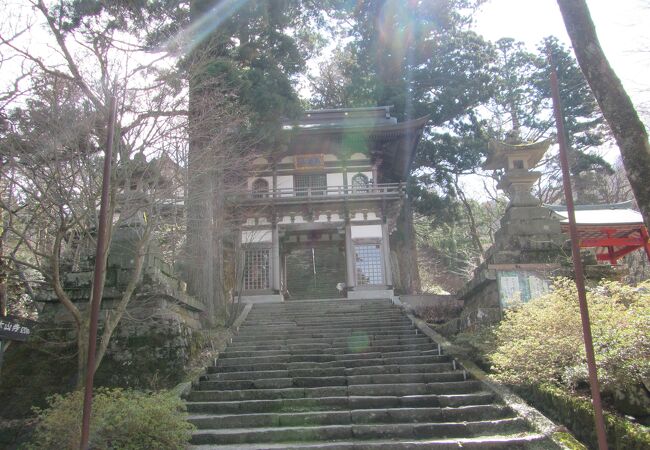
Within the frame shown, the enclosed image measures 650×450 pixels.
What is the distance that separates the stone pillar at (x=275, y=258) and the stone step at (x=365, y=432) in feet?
41.4

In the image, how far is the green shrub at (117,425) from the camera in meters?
5.43

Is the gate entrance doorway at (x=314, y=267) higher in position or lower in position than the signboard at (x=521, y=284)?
higher

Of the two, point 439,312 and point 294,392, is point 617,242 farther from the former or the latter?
point 294,392

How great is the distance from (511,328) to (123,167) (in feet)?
21.6

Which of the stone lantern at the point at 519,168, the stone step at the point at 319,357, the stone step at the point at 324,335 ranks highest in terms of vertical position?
the stone lantern at the point at 519,168

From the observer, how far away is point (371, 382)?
8773 mm

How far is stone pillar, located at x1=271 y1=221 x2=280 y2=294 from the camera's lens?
63.5ft

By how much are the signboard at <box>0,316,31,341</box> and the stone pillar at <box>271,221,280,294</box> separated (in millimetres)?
13657

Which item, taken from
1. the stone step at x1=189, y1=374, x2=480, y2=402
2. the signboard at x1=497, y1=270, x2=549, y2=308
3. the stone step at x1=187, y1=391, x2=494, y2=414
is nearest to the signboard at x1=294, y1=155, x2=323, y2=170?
the signboard at x1=497, y1=270, x2=549, y2=308

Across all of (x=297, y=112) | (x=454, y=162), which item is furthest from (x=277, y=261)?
(x=454, y=162)

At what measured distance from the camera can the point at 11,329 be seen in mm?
5602

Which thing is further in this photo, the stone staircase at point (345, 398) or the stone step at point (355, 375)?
the stone step at point (355, 375)

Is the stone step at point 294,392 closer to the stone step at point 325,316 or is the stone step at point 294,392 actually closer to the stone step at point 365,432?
the stone step at point 365,432

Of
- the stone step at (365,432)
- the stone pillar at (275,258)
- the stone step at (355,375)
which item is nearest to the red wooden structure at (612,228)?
the stone step at (355,375)
